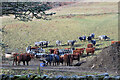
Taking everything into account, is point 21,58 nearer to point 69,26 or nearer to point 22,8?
point 22,8

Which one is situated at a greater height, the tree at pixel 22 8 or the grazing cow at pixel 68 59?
the tree at pixel 22 8

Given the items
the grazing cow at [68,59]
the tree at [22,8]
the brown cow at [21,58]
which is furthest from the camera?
the grazing cow at [68,59]

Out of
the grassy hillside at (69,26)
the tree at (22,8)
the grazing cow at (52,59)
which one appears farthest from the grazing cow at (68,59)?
the tree at (22,8)

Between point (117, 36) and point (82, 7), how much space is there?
2.38m

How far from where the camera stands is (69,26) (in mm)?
12633

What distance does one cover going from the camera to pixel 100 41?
461 inches

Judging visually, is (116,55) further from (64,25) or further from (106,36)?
(64,25)

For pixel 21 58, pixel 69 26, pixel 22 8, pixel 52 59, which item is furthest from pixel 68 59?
pixel 69 26

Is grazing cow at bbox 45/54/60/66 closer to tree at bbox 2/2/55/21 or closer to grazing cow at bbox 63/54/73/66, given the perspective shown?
grazing cow at bbox 63/54/73/66

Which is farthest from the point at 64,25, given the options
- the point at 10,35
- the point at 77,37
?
the point at 10,35

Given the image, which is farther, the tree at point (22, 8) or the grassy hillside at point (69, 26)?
the grassy hillside at point (69, 26)

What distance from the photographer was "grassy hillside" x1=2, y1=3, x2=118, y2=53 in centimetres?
1136

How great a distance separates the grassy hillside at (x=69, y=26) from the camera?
37.3 feet

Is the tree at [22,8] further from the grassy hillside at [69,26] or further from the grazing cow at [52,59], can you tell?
the grassy hillside at [69,26]
